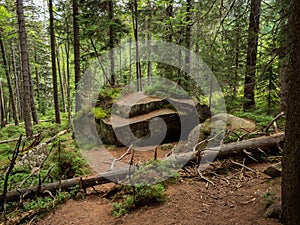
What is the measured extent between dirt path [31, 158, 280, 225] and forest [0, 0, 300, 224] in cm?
6

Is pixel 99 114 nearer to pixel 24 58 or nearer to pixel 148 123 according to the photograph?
pixel 148 123

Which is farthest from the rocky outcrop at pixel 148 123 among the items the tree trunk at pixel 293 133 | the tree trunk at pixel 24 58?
the tree trunk at pixel 293 133

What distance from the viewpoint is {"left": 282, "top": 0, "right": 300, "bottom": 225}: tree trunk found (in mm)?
2479

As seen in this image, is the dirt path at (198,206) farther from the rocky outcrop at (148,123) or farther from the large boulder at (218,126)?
the rocky outcrop at (148,123)

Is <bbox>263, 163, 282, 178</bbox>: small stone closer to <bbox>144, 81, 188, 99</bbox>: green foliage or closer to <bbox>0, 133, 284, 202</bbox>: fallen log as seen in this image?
<bbox>0, 133, 284, 202</bbox>: fallen log

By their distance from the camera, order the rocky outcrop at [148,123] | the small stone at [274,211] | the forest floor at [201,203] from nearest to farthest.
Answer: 1. the small stone at [274,211]
2. the forest floor at [201,203]
3. the rocky outcrop at [148,123]

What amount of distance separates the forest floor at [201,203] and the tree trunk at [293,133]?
61cm

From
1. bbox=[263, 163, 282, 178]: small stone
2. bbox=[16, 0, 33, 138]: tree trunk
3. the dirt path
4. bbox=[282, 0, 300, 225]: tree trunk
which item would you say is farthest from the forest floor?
bbox=[16, 0, 33, 138]: tree trunk

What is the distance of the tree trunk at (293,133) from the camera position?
248 cm

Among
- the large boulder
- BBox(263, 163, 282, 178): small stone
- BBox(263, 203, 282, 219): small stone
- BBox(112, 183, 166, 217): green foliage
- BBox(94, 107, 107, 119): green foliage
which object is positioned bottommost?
BBox(112, 183, 166, 217): green foliage

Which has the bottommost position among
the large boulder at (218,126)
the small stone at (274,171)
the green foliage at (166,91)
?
the small stone at (274,171)

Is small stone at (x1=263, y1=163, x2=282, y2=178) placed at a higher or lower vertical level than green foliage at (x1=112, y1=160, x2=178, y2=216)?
higher

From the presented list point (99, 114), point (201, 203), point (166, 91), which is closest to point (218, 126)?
point (201, 203)

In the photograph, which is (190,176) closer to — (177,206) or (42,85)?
(177,206)
